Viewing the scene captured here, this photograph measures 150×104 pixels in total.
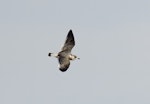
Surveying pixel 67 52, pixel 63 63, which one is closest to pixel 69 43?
pixel 67 52

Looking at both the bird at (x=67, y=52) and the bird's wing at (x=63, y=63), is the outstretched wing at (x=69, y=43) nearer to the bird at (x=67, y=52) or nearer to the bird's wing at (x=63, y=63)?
the bird at (x=67, y=52)

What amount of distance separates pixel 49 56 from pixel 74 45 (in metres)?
2.59

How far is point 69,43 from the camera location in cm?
9150

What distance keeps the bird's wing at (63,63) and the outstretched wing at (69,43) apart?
89 centimetres

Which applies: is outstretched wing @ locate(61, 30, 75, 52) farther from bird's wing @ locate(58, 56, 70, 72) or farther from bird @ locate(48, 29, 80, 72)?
bird's wing @ locate(58, 56, 70, 72)

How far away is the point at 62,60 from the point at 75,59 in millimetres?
1636

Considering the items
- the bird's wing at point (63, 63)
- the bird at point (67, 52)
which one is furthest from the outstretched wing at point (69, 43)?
the bird's wing at point (63, 63)

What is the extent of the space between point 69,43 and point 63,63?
222cm

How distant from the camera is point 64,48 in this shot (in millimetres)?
91375

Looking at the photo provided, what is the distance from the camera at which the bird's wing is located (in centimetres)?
8919

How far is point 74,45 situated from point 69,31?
47.9 inches

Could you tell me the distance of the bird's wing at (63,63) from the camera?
89188mm

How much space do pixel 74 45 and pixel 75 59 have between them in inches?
50.4

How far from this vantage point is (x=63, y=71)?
8856 cm
